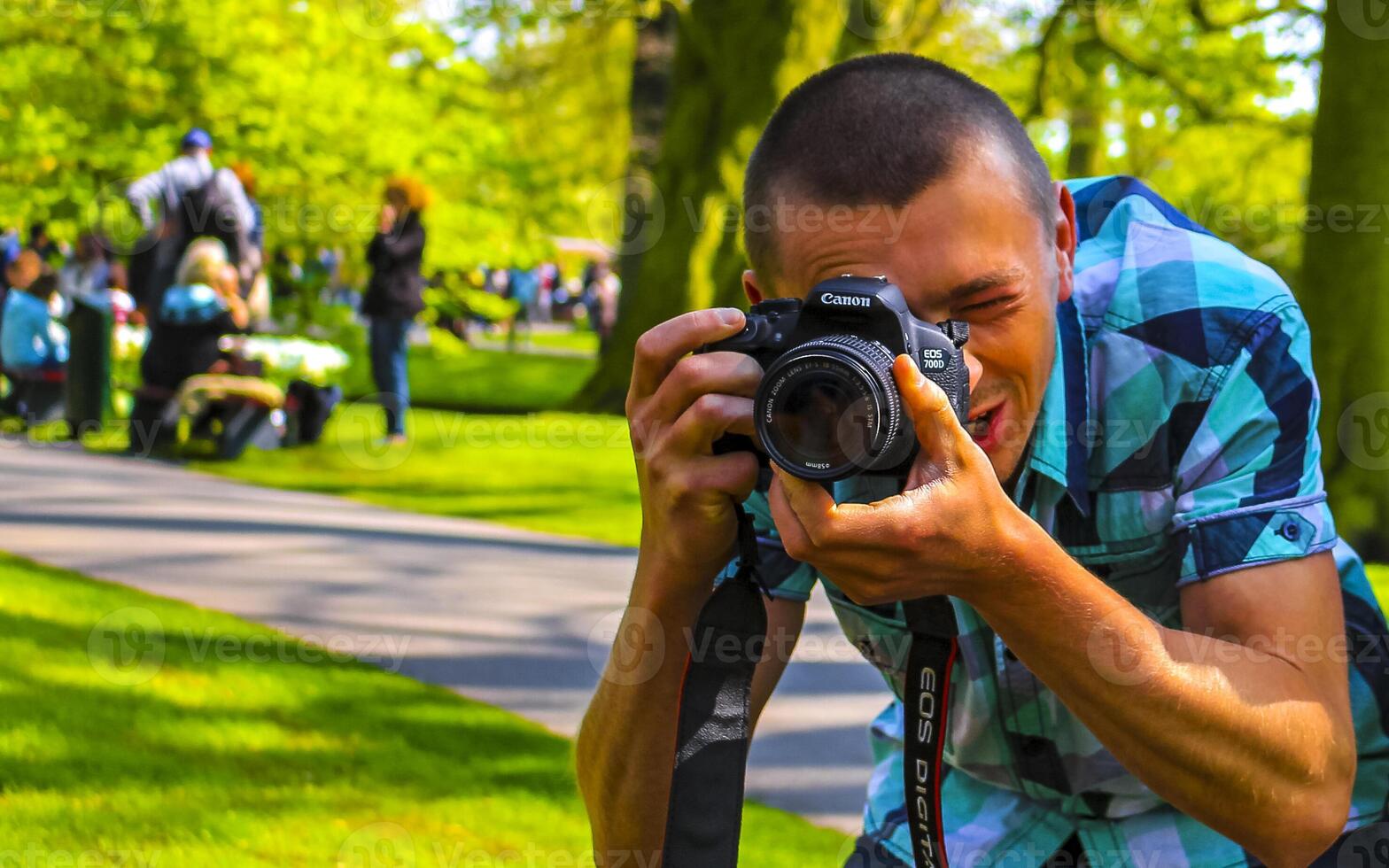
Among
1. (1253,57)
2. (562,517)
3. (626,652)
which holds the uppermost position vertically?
(1253,57)

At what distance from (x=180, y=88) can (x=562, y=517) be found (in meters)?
6.04

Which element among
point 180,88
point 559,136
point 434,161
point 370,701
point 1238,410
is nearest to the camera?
point 1238,410

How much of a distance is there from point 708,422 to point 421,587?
461 cm

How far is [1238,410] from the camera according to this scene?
83.2 inches

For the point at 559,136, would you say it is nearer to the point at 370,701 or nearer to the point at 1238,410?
the point at 370,701

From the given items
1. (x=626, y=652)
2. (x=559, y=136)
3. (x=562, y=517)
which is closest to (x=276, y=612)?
(x=562, y=517)

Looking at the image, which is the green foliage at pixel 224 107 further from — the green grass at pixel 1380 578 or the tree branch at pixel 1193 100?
the green grass at pixel 1380 578

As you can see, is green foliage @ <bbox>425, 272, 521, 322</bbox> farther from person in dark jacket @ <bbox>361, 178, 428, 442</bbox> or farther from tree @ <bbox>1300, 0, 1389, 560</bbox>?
tree @ <bbox>1300, 0, 1389, 560</bbox>

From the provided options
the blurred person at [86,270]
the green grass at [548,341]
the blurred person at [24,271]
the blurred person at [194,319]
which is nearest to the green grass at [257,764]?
the blurred person at [194,319]

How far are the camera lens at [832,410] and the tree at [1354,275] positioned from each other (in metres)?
6.52

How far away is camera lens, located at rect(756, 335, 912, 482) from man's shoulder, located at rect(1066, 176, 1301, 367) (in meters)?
0.48

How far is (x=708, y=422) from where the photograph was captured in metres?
2.19

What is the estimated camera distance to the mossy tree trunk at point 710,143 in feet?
44.9

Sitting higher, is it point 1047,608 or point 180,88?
point 180,88
